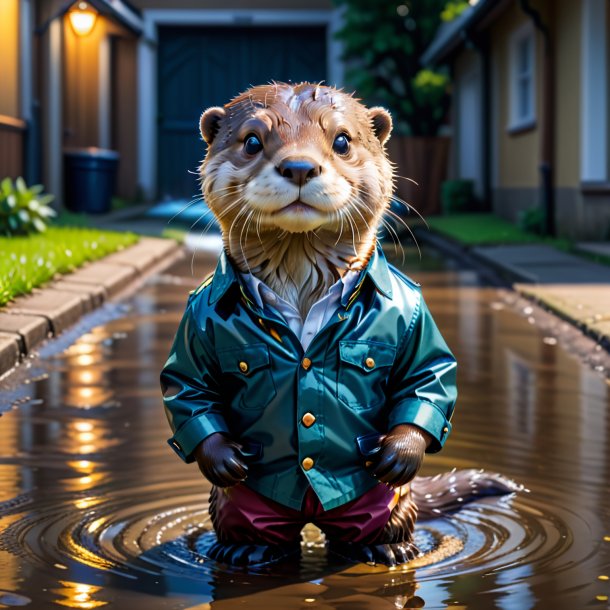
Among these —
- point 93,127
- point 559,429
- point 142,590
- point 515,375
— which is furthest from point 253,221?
point 93,127

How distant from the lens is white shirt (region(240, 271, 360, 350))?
3316 millimetres

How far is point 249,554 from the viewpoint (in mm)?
3436

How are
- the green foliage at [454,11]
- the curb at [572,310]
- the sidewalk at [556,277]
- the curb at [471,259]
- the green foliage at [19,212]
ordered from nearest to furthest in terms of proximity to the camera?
the curb at [572,310] < the sidewalk at [556,277] < the curb at [471,259] < the green foliage at [19,212] < the green foliage at [454,11]

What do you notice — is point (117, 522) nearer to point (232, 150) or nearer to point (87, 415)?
point (232, 150)

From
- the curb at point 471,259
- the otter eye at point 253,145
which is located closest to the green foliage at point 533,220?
the curb at point 471,259

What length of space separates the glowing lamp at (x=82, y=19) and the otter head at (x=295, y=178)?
1493 cm

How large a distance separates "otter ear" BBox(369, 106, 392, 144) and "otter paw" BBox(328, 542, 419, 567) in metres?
1.09

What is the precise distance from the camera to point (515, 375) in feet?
22.4

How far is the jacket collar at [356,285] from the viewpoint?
11.0ft

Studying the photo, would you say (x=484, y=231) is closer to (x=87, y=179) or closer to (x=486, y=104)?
(x=486, y=104)

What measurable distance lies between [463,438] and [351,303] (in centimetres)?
196

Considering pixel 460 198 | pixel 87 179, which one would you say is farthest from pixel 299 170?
pixel 460 198

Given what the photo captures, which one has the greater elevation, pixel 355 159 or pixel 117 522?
pixel 355 159

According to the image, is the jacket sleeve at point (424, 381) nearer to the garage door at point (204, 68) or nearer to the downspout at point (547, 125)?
the downspout at point (547, 125)
